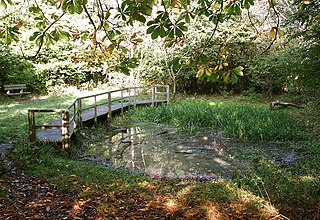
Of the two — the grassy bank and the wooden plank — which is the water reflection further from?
the wooden plank

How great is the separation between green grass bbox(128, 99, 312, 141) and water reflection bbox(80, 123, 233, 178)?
2.12 feet

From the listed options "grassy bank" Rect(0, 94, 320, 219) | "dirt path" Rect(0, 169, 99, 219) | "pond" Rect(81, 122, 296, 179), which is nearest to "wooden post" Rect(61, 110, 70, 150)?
"grassy bank" Rect(0, 94, 320, 219)

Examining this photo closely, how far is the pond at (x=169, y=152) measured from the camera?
18.9ft

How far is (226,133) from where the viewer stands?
843 cm

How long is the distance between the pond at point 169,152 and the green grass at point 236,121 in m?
0.44

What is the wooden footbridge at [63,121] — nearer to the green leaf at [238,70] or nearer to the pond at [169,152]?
the pond at [169,152]

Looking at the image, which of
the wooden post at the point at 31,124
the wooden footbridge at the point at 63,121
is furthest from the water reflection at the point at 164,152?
the wooden post at the point at 31,124

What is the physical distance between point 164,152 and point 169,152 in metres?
0.12

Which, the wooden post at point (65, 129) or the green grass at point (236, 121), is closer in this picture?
the wooden post at point (65, 129)

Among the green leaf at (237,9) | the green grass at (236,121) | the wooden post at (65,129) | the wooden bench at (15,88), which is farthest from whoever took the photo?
the wooden bench at (15,88)

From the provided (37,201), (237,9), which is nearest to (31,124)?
(37,201)

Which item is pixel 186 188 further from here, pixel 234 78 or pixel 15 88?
pixel 15 88

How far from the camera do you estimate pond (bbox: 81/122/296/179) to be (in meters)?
5.77

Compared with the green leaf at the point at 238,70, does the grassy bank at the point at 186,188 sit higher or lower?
lower
